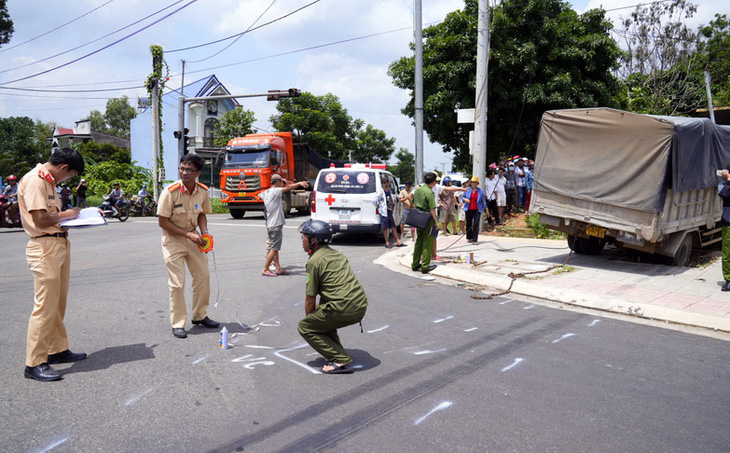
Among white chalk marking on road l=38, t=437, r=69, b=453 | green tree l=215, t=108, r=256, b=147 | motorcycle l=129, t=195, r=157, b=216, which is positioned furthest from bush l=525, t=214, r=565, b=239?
green tree l=215, t=108, r=256, b=147

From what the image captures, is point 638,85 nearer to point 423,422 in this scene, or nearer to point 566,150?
point 566,150

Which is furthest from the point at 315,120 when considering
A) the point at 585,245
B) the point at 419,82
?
the point at 585,245

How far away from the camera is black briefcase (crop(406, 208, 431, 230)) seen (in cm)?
873

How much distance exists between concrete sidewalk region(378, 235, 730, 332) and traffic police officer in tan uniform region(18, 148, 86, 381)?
18.5ft

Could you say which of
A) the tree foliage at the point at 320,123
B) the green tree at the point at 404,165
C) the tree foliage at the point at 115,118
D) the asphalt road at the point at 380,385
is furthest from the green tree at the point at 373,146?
the asphalt road at the point at 380,385

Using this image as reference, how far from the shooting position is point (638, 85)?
27.8 m

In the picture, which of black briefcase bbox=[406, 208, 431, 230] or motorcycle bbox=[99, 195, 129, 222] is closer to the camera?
black briefcase bbox=[406, 208, 431, 230]

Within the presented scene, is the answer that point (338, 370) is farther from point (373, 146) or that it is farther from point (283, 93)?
point (373, 146)

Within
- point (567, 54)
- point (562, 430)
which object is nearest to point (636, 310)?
point (562, 430)

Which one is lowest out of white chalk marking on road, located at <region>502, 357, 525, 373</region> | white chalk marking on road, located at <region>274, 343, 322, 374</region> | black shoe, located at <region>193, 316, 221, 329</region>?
white chalk marking on road, located at <region>502, 357, 525, 373</region>

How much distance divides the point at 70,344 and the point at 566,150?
27.1 feet

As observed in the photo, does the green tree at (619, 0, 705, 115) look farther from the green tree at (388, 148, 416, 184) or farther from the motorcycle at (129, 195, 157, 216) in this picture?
the green tree at (388, 148, 416, 184)

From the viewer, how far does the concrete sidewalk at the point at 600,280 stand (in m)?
6.48

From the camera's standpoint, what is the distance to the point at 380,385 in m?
4.11
